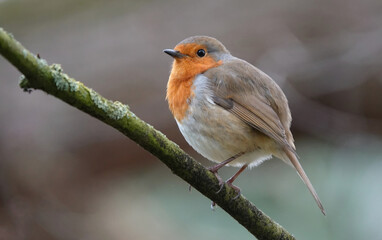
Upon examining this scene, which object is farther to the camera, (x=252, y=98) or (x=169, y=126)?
(x=169, y=126)

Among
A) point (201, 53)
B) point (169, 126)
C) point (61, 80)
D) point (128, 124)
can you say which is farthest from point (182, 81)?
point (169, 126)

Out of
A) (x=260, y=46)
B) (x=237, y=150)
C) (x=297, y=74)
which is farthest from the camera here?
(x=260, y=46)

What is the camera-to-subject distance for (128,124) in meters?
2.31

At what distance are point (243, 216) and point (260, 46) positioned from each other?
525cm

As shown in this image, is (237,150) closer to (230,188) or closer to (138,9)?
(230,188)

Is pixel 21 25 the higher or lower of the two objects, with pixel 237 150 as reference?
higher

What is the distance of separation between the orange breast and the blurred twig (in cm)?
86

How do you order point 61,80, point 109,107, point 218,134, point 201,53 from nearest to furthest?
point 61,80
point 109,107
point 218,134
point 201,53

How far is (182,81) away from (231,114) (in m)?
0.45

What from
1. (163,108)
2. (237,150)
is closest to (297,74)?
(163,108)

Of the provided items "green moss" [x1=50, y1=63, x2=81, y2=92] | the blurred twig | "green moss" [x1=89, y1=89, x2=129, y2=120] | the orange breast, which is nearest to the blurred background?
the orange breast

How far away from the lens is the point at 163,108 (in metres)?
6.99

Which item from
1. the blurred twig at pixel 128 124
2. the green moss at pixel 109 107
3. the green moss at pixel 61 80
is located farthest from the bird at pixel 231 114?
the green moss at pixel 61 80

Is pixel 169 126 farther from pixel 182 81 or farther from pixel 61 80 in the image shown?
pixel 61 80
